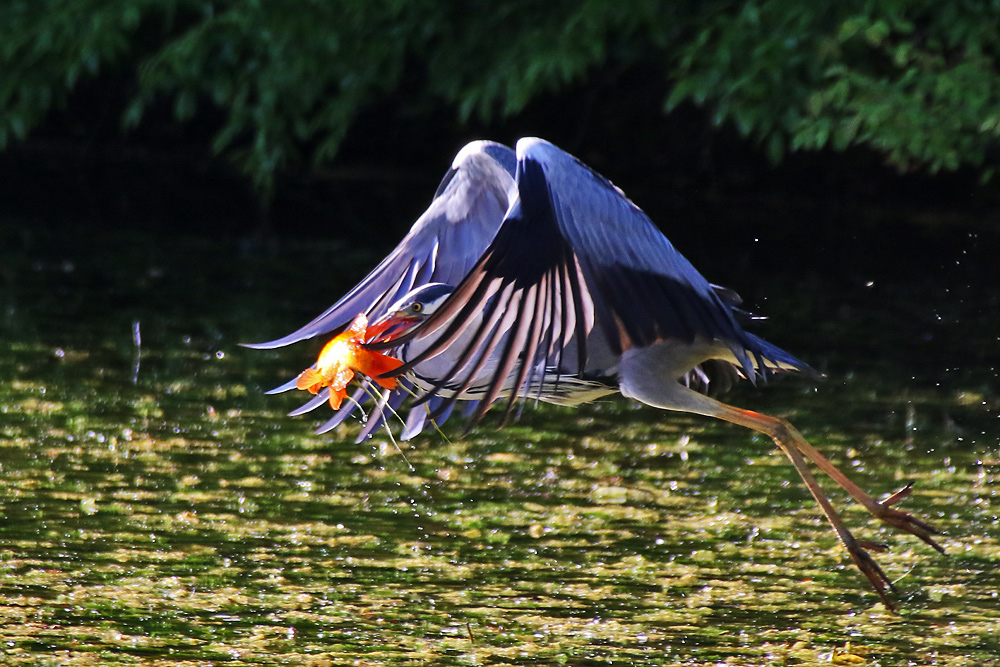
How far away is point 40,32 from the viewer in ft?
35.7

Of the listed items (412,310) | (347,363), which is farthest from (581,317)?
(347,363)

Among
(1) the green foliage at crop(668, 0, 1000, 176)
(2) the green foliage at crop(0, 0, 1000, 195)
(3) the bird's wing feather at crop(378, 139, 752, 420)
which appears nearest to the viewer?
(3) the bird's wing feather at crop(378, 139, 752, 420)

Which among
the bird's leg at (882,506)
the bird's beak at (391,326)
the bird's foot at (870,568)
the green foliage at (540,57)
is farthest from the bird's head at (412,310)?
the green foliage at (540,57)

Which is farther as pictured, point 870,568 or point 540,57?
point 540,57

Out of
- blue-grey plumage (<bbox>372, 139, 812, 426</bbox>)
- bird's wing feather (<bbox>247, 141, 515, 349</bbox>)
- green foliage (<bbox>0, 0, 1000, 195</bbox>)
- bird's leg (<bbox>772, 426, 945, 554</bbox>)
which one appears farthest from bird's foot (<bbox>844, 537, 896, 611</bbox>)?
green foliage (<bbox>0, 0, 1000, 195</bbox>)

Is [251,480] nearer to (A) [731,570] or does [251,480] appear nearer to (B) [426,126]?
(A) [731,570]

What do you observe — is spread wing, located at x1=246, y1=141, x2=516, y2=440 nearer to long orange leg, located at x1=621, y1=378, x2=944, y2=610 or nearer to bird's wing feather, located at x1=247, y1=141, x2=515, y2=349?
bird's wing feather, located at x1=247, y1=141, x2=515, y2=349

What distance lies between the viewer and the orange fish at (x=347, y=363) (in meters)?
3.33

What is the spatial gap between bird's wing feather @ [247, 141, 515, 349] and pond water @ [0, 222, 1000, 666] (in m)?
0.64

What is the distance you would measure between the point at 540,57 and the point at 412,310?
6188 mm

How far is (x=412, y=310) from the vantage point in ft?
10.8

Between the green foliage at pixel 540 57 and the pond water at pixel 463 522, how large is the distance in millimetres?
1524

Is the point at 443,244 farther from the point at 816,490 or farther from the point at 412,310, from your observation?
the point at 816,490

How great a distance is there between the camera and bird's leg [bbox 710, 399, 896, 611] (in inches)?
136
